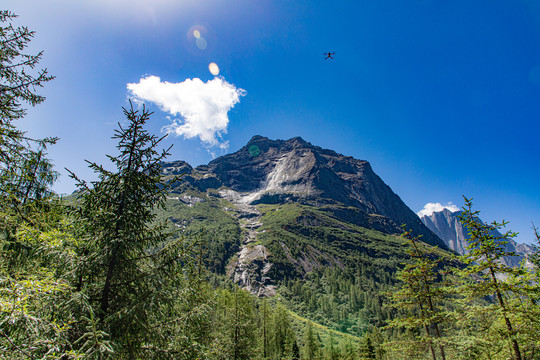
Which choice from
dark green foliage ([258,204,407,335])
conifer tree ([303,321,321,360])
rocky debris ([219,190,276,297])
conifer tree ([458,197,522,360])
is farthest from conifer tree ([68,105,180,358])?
rocky debris ([219,190,276,297])

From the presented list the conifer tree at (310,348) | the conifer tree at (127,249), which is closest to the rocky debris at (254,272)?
the conifer tree at (310,348)

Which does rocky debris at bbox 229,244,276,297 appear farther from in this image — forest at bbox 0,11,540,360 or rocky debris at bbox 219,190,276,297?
forest at bbox 0,11,540,360

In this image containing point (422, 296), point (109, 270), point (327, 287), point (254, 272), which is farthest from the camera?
point (254, 272)

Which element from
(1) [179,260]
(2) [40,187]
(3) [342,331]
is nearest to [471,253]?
(1) [179,260]

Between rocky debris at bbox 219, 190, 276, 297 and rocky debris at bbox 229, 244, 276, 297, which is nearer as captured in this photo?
rocky debris at bbox 229, 244, 276, 297

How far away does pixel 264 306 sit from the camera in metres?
44.1

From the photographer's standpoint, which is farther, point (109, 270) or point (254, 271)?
point (254, 271)

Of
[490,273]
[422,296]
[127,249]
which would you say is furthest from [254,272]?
[127,249]

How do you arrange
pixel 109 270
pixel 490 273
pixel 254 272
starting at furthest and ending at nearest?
pixel 254 272
pixel 490 273
pixel 109 270

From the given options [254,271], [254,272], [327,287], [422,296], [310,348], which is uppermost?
[254,271]

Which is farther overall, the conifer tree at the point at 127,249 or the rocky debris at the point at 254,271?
the rocky debris at the point at 254,271

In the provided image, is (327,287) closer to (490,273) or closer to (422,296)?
(422,296)

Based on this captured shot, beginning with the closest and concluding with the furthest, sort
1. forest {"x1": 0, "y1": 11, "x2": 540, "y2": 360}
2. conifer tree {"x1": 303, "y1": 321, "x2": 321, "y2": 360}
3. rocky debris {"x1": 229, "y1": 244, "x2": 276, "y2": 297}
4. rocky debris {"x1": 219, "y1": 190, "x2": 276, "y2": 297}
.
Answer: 1. forest {"x1": 0, "y1": 11, "x2": 540, "y2": 360}
2. conifer tree {"x1": 303, "y1": 321, "x2": 321, "y2": 360}
3. rocky debris {"x1": 229, "y1": 244, "x2": 276, "y2": 297}
4. rocky debris {"x1": 219, "y1": 190, "x2": 276, "y2": 297}

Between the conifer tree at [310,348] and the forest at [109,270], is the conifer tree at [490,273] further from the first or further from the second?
the conifer tree at [310,348]
